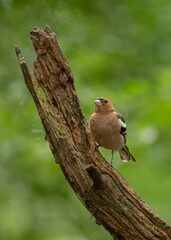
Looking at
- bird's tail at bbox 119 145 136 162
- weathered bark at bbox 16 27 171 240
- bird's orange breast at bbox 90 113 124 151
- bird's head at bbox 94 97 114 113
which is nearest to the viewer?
weathered bark at bbox 16 27 171 240

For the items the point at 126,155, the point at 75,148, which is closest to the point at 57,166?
the point at 126,155

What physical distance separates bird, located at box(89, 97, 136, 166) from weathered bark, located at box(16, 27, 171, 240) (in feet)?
4.76

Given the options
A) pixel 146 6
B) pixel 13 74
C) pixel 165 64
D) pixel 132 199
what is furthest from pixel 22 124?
pixel 146 6

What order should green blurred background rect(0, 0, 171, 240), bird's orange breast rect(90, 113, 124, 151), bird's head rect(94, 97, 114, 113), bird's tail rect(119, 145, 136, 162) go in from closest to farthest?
bird's orange breast rect(90, 113, 124, 151), bird's head rect(94, 97, 114, 113), bird's tail rect(119, 145, 136, 162), green blurred background rect(0, 0, 171, 240)

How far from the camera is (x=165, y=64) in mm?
11500

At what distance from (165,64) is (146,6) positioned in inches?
69.0

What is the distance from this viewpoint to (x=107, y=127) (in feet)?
24.9

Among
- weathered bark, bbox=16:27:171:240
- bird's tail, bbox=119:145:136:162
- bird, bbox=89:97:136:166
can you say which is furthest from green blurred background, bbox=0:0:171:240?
weathered bark, bbox=16:27:171:240

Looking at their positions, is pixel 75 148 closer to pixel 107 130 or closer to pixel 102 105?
pixel 107 130

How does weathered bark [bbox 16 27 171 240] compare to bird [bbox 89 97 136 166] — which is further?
bird [bbox 89 97 136 166]

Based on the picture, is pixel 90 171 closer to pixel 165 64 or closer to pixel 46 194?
pixel 46 194

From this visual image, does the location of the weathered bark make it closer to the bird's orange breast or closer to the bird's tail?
the bird's orange breast

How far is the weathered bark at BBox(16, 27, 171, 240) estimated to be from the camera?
5508 millimetres

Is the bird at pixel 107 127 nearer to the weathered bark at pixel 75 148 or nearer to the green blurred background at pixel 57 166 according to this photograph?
the green blurred background at pixel 57 166
